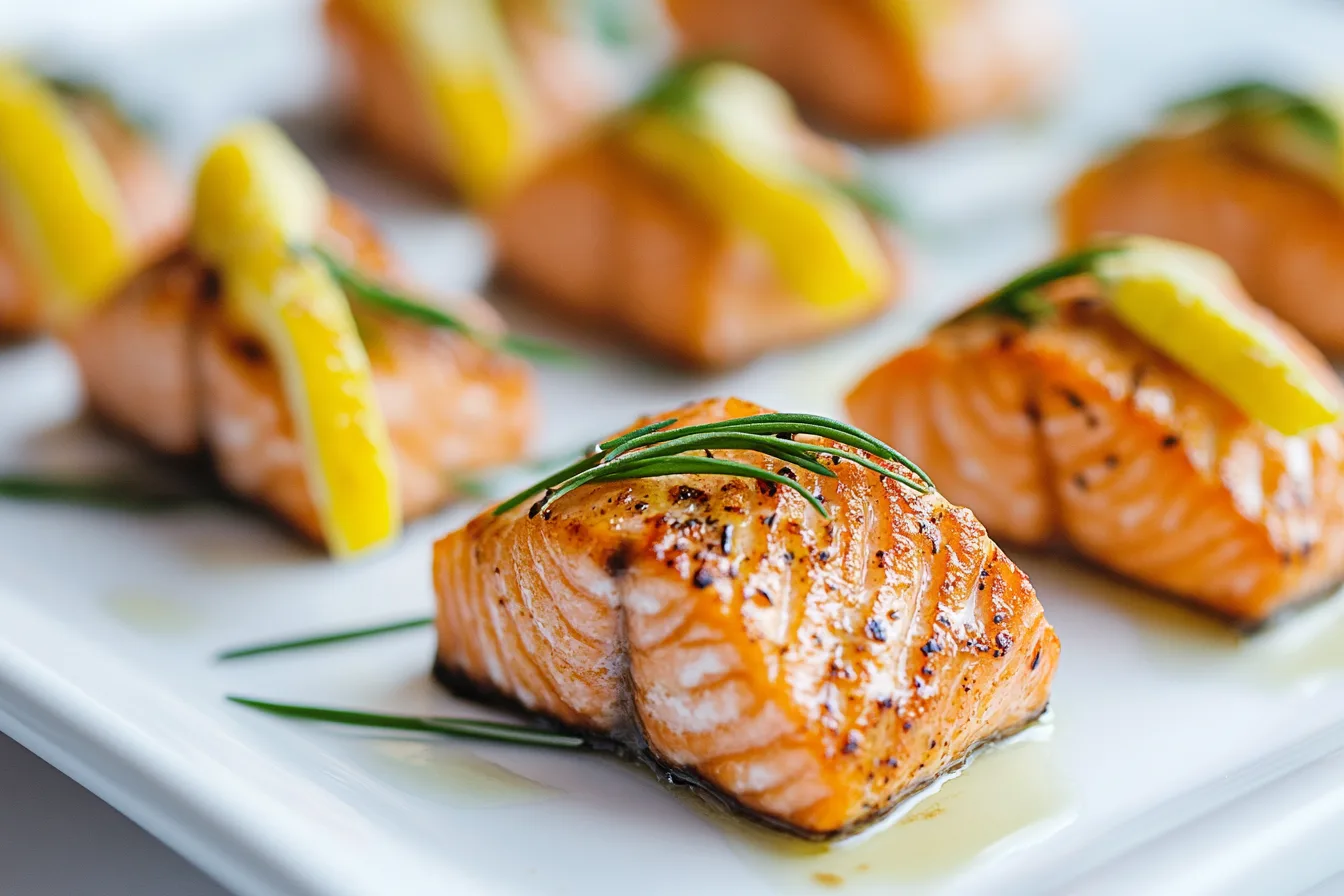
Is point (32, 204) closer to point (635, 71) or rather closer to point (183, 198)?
point (183, 198)

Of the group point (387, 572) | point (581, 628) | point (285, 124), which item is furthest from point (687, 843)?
point (285, 124)

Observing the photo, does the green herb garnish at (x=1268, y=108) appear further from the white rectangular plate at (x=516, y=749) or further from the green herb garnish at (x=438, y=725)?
the green herb garnish at (x=438, y=725)

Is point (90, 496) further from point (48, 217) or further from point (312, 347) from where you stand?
point (48, 217)

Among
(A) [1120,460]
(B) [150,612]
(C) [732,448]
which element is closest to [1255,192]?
(A) [1120,460]

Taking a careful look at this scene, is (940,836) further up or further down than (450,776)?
further down

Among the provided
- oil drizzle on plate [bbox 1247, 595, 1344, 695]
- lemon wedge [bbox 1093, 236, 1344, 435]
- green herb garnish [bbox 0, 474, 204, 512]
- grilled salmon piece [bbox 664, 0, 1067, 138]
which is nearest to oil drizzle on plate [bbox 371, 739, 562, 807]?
green herb garnish [bbox 0, 474, 204, 512]

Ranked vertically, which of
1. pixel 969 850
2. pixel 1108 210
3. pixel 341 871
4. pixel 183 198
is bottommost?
pixel 969 850
